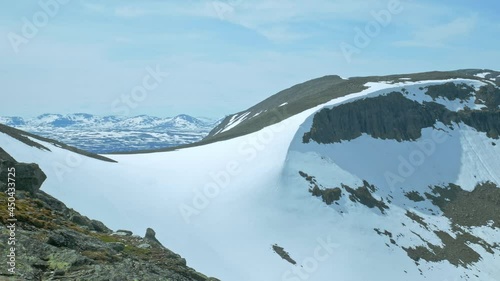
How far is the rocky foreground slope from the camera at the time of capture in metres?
12.0

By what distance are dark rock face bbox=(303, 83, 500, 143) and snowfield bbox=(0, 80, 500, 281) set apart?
279cm

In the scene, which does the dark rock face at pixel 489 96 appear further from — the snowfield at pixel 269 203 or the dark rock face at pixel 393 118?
the snowfield at pixel 269 203

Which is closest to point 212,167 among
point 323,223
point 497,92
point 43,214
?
point 323,223

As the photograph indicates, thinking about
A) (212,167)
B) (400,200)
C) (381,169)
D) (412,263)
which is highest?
(212,167)

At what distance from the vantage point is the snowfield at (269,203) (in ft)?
201

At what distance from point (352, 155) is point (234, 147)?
26.2 meters

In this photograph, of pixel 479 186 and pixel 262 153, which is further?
pixel 479 186

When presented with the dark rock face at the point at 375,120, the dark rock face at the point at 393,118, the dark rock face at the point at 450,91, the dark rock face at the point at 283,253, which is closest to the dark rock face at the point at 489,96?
the dark rock face at the point at 393,118

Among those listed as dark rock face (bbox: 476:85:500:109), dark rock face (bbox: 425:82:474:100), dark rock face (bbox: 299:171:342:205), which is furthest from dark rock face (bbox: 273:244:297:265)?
dark rock face (bbox: 476:85:500:109)

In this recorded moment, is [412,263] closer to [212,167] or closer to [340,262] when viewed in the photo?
[340,262]

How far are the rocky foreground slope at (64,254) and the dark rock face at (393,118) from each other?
8075 cm

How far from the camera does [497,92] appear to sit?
13525cm

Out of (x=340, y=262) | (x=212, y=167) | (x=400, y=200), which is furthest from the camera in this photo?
(x=400, y=200)

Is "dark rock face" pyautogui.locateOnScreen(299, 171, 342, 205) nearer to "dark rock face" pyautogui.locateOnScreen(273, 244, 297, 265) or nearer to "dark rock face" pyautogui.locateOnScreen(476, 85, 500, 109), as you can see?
"dark rock face" pyautogui.locateOnScreen(273, 244, 297, 265)
